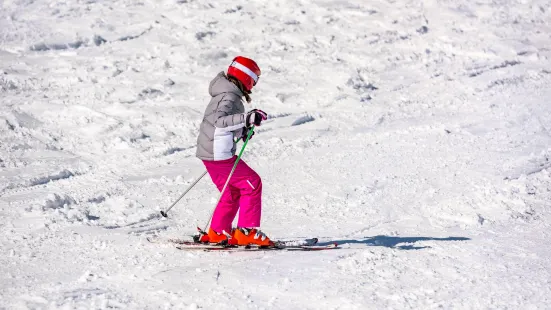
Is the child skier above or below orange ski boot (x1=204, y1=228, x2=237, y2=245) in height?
above

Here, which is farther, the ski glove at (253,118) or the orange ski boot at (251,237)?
the orange ski boot at (251,237)

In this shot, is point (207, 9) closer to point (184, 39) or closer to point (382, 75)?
point (184, 39)

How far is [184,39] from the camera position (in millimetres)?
11641

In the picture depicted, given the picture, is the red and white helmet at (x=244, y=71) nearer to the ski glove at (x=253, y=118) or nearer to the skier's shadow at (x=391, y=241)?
the ski glove at (x=253, y=118)

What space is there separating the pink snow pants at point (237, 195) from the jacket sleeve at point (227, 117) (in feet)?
1.19

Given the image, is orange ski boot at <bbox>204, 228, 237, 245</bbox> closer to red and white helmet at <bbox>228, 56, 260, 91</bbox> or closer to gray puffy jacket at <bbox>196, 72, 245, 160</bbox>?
gray puffy jacket at <bbox>196, 72, 245, 160</bbox>

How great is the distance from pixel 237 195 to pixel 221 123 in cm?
78

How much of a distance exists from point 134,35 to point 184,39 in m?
1.00

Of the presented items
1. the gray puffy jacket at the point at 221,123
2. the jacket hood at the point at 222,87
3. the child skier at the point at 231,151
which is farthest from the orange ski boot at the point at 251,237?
the jacket hood at the point at 222,87

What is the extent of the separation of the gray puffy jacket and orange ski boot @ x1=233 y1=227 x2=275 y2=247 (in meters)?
0.70

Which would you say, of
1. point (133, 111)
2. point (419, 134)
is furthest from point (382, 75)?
point (133, 111)

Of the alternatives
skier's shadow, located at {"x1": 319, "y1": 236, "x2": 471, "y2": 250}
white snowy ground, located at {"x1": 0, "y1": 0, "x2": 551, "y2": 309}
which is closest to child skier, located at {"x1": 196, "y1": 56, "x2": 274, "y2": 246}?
white snowy ground, located at {"x1": 0, "y1": 0, "x2": 551, "y2": 309}

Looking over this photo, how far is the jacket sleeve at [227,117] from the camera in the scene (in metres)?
4.82

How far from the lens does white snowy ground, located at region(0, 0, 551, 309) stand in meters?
4.36
